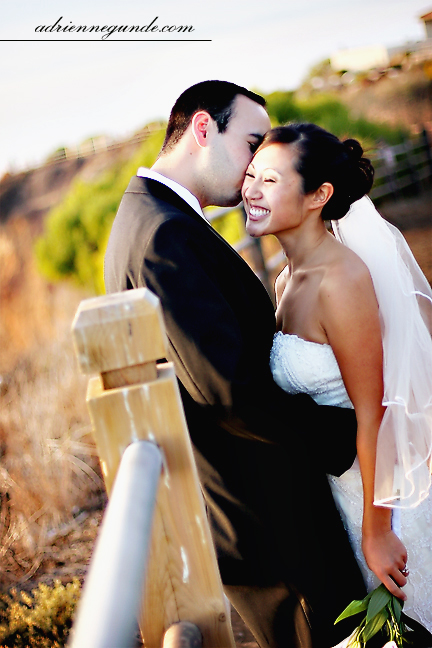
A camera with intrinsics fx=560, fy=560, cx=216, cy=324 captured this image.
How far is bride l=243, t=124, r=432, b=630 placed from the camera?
1.75m

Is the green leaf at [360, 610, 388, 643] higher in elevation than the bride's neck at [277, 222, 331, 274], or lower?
lower

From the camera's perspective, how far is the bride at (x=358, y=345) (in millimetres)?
1754

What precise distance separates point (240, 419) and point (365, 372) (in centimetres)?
45

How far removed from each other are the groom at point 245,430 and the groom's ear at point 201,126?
292 mm

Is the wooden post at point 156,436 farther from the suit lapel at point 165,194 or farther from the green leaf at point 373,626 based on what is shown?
the suit lapel at point 165,194

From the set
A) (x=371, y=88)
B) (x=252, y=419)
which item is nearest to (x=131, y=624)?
(x=252, y=419)

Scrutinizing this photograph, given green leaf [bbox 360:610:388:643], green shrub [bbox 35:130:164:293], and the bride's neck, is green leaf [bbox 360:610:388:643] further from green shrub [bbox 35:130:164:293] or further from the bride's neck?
green shrub [bbox 35:130:164:293]

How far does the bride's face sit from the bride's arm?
312 mm

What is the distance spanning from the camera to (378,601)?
1651 millimetres

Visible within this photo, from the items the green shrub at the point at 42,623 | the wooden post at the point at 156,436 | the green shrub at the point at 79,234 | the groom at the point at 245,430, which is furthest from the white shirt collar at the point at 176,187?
the green shrub at the point at 79,234

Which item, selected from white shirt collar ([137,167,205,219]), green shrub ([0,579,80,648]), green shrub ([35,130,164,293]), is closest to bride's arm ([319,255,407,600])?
white shirt collar ([137,167,205,219])

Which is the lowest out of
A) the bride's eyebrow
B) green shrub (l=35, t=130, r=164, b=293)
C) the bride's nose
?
the bride's nose

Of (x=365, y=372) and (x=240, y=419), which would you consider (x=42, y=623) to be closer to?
(x=240, y=419)

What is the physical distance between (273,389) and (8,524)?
2.50m
